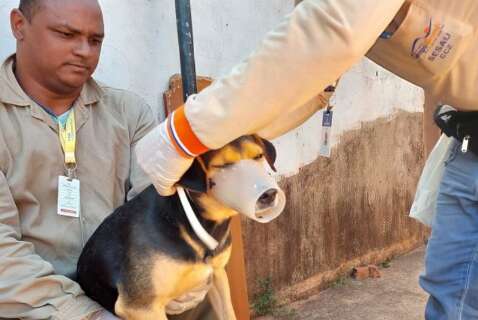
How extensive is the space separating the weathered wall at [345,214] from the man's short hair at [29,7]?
6.32 ft

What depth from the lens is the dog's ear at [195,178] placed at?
170 centimetres

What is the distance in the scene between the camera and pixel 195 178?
5.62ft

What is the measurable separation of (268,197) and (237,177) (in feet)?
0.33

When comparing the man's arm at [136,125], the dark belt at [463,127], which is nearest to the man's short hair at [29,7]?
the man's arm at [136,125]

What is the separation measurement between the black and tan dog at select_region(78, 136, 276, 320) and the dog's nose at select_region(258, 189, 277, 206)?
0.46 feet

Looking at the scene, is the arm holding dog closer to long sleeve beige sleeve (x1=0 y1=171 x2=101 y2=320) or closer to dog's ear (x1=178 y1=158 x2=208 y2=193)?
dog's ear (x1=178 y1=158 x2=208 y2=193)

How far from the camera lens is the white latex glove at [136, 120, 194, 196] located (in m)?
1.55

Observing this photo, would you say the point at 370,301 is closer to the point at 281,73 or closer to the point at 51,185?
the point at 51,185

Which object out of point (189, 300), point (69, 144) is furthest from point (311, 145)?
point (189, 300)

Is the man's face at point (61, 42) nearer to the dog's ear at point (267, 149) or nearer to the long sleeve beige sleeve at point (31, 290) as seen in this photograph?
the long sleeve beige sleeve at point (31, 290)

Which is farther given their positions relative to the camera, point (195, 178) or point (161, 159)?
point (195, 178)

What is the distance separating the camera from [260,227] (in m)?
3.94

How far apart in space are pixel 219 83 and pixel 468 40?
0.74 meters

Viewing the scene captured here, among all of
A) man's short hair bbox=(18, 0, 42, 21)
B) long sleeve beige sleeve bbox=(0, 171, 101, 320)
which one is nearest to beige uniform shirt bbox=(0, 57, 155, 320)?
long sleeve beige sleeve bbox=(0, 171, 101, 320)
